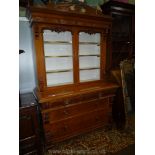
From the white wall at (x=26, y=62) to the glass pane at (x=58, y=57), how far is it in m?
0.33

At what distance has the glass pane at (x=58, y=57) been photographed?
7.57 feet

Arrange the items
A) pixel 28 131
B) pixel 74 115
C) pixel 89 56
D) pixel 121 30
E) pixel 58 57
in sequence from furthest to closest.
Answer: pixel 121 30, pixel 89 56, pixel 58 57, pixel 74 115, pixel 28 131

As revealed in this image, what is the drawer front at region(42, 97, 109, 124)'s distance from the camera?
210cm

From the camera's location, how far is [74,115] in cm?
230

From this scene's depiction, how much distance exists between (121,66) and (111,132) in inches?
44.3

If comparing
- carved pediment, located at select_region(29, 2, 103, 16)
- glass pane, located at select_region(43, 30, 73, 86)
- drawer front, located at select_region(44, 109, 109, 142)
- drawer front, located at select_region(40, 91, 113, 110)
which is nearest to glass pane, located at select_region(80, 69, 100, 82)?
glass pane, located at select_region(43, 30, 73, 86)

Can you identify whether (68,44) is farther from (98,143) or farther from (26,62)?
(98,143)

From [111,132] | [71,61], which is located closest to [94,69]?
[71,61]

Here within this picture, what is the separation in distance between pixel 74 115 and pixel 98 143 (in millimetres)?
556

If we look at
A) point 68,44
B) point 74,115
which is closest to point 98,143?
point 74,115

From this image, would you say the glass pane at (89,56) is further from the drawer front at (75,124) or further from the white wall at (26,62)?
the white wall at (26,62)

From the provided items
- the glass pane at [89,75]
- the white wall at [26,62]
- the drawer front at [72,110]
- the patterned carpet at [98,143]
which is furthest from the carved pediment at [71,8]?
the patterned carpet at [98,143]

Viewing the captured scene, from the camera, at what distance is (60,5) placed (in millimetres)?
2123
